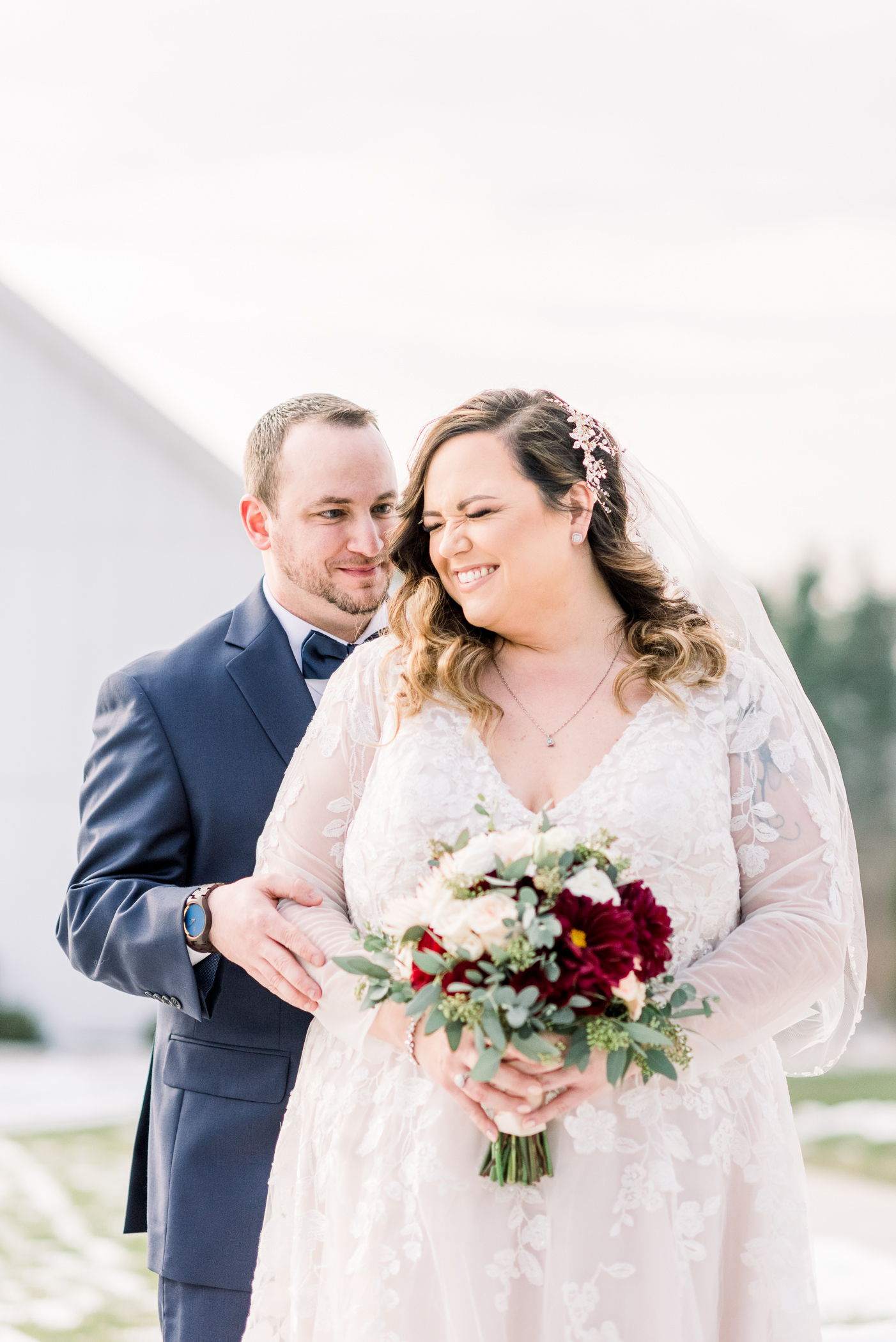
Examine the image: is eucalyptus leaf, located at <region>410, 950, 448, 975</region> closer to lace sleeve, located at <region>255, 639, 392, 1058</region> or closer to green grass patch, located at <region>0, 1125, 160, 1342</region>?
lace sleeve, located at <region>255, 639, 392, 1058</region>

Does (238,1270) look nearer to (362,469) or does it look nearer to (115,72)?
(362,469)

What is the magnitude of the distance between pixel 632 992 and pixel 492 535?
0.98m

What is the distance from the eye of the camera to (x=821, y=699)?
17.6m

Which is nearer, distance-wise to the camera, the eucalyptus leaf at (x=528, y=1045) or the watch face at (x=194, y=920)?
the eucalyptus leaf at (x=528, y=1045)

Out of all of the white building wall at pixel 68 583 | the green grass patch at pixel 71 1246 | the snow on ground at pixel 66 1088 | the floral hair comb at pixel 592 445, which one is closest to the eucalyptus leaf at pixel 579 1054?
the floral hair comb at pixel 592 445

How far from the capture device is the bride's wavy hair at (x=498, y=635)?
2.66 meters

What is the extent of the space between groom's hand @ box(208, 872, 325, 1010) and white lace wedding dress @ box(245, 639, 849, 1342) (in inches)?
1.8

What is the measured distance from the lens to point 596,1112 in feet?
7.62

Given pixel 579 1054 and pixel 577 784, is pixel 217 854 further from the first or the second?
pixel 579 1054

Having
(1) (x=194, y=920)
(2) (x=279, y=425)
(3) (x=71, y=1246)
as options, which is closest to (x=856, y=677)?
(3) (x=71, y=1246)

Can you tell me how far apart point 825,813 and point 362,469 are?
1.38 metres

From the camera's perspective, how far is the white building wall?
12.0 m

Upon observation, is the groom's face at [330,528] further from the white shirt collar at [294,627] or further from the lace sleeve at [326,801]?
the lace sleeve at [326,801]

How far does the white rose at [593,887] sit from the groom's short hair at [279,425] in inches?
59.2
